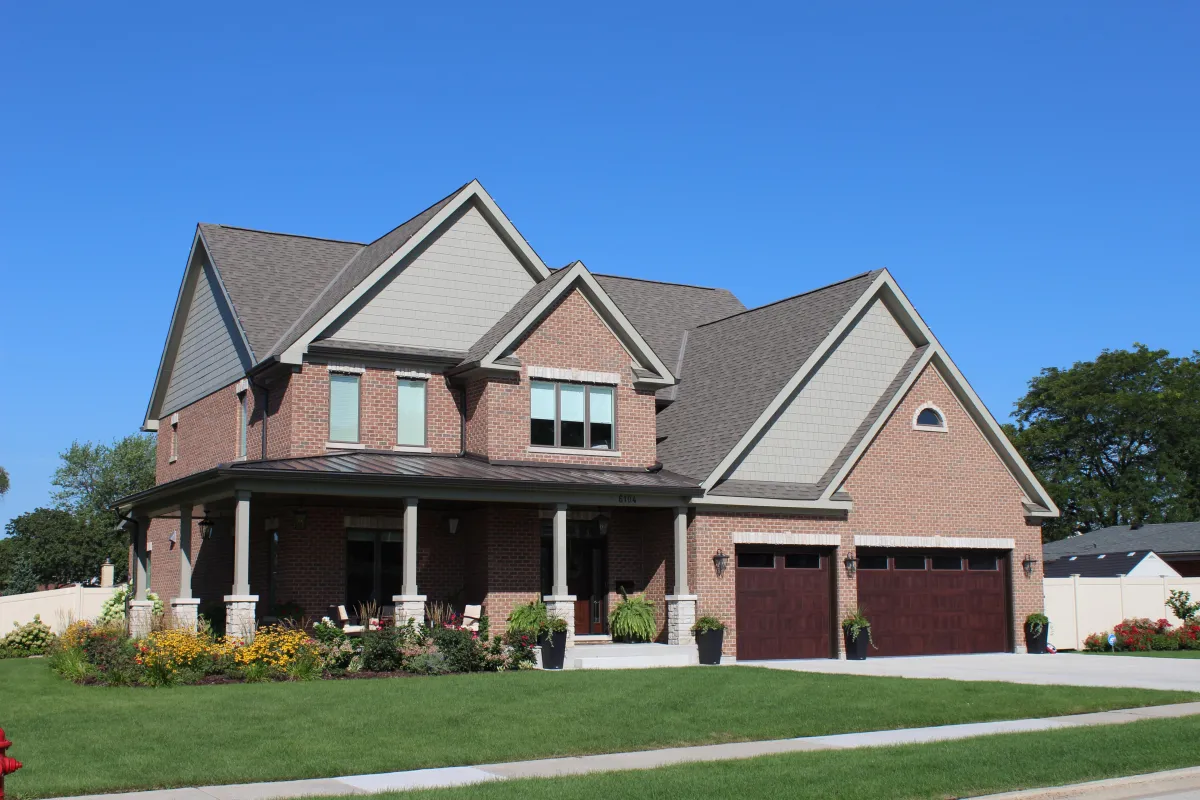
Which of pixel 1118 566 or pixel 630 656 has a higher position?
pixel 1118 566

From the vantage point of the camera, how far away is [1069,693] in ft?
62.2

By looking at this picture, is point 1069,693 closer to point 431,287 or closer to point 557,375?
point 557,375

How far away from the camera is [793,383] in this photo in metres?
28.8

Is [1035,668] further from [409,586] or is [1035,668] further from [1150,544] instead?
[1150,544]

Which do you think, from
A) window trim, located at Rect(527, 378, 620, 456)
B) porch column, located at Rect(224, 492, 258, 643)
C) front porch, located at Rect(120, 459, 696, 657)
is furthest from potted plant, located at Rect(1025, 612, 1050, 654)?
porch column, located at Rect(224, 492, 258, 643)

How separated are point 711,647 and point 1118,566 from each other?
93.9 feet

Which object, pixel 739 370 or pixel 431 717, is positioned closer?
pixel 431 717

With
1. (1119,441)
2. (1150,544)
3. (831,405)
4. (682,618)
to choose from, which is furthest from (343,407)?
(1119,441)

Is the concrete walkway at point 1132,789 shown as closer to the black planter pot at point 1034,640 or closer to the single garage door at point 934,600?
the single garage door at point 934,600

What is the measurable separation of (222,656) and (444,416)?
8.82m

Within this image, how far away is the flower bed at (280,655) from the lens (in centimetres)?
2000

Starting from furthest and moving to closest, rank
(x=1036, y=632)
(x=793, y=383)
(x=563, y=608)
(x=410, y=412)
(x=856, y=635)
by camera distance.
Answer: (x=1036, y=632), (x=793, y=383), (x=856, y=635), (x=410, y=412), (x=563, y=608)

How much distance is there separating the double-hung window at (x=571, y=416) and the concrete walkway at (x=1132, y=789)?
687 inches

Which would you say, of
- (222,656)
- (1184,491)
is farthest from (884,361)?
(1184,491)
